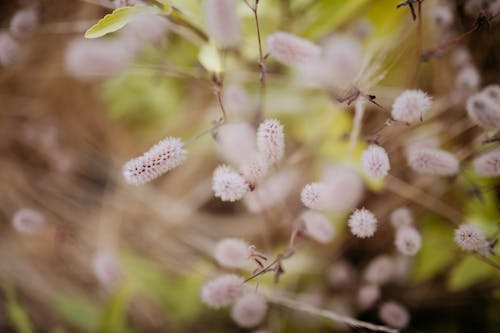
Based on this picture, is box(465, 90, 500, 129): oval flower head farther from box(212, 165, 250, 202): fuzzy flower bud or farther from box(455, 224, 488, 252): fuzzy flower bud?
box(212, 165, 250, 202): fuzzy flower bud

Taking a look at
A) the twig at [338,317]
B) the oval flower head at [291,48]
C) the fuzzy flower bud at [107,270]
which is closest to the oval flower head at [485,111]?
the oval flower head at [291,48]

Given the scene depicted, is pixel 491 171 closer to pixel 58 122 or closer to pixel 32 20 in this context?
pixel 32 20

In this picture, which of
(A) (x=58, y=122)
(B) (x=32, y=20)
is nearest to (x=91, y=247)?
(A) (x=58, y=122)

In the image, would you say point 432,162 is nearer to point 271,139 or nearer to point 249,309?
point 271,139

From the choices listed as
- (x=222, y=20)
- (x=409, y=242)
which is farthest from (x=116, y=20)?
(x=409, y=242)

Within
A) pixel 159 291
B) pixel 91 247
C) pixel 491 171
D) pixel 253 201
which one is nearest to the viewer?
pixel 491 171

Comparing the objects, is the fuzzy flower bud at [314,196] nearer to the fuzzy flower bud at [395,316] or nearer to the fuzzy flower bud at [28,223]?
the fuzzy flower bud at [395,316]
